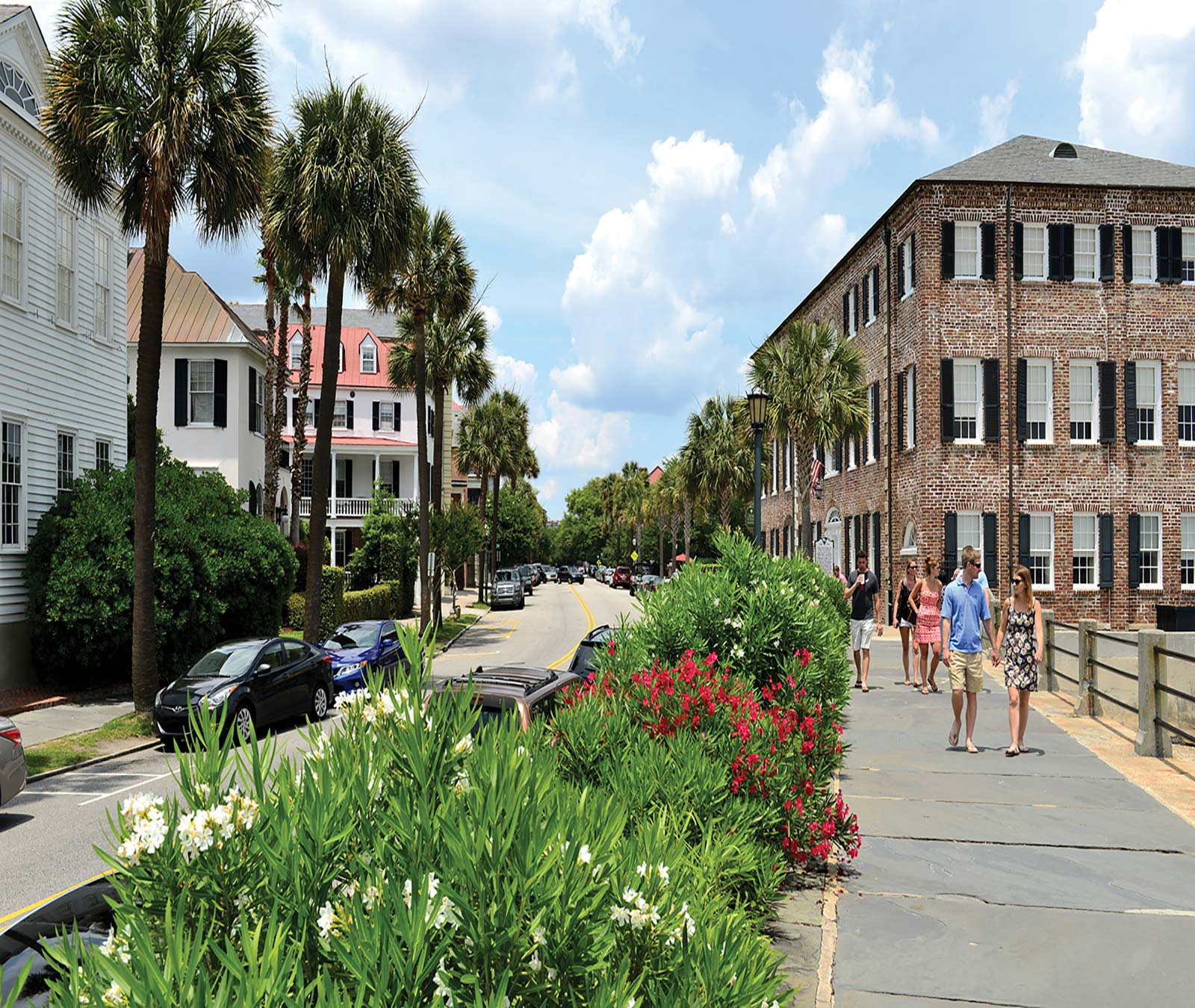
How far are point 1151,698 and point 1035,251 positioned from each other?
2616 centimetres

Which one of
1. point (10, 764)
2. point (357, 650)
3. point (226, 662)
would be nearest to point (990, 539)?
point (357, 650)

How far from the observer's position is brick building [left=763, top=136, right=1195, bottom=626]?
33.5 metres

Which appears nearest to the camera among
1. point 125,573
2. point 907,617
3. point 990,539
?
point 907,617

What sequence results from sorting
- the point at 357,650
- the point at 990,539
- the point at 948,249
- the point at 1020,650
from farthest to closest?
the point at 948,249, the point at 990,539, the point at 357,650, the point at 1020,650

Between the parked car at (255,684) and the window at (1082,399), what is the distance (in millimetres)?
26429

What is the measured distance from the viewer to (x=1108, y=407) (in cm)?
3397

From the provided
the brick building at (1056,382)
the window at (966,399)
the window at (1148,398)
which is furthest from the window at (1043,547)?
the window at (1148,398)

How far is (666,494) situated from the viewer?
77.7 meters

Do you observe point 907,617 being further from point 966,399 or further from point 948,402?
point 966,399

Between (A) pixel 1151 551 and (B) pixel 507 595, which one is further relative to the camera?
(B) pixel 507 595

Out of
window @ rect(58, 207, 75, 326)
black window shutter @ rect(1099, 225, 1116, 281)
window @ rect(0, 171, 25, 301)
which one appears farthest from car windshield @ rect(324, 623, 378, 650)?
black window shutter @ rect(1099, 225, 1116, 281)

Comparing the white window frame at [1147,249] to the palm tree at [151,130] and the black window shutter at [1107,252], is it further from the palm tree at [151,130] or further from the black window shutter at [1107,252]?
the palm tree at [151,130]

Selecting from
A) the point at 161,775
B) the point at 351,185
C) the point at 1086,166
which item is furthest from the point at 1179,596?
the point at 161,775

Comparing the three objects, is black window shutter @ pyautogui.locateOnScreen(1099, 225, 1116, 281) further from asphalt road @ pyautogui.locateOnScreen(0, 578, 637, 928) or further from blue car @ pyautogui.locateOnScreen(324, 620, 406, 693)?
blue car @ pyautogui.locateOnScreen(324, 620, 406, 693)
